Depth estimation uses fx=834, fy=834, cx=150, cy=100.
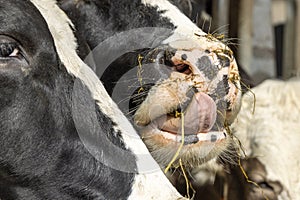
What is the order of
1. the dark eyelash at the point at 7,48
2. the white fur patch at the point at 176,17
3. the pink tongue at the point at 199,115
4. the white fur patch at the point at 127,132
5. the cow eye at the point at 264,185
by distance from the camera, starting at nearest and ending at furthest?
the dark eyelash at the point at 7,48 → the white fur patch at the point at 127,132 → the pink tongue at the point at 199,115 → the white fur patch at the point at 176,17 → the cow eye at the point at 264,185

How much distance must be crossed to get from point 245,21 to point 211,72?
2.72 metres

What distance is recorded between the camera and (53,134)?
2.94m

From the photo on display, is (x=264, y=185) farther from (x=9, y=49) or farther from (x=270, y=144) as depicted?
(x=9, y=49)

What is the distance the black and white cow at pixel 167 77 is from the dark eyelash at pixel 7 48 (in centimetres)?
95

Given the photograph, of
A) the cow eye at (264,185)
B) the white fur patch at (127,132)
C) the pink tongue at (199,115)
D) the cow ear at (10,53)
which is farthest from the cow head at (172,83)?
the cow ear at (10,53)

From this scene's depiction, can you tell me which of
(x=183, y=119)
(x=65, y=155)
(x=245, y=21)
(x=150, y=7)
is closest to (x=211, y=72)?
(x=183, y=119)

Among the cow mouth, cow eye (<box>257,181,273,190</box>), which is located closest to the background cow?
cow eye (<box>257,181,273,190</box>)

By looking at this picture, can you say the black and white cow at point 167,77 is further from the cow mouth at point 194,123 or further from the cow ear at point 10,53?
the cow ear at point 10,53

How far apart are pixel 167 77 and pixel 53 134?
0.83m

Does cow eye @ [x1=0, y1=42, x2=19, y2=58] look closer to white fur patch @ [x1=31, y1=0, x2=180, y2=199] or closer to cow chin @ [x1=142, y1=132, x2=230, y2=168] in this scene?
white fur patch @ [x1=31, y1=0, x2=180, y2=199]

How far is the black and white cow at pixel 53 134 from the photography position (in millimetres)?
2867

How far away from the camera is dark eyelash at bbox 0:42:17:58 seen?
280 centimetres

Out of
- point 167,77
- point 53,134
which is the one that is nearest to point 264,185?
point 167,77

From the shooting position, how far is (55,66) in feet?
9.79
